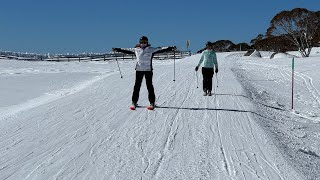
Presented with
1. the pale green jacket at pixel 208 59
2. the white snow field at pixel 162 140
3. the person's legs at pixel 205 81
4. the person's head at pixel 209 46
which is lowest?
the white snow field at pixel 162 140

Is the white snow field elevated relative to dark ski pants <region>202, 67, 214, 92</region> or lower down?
lower down

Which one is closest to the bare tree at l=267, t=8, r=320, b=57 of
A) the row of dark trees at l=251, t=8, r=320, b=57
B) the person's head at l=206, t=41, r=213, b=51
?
the row of dark trees at l=251, t=8, r=320, b=57

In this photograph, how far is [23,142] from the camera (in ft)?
26.3

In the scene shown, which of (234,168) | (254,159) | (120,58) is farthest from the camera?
(120,58)

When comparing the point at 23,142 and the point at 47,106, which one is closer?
the point at 23,142

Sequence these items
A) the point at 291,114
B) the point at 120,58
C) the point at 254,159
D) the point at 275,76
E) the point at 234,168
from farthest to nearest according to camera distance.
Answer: the point at 120,58
the point at 275,76
the point at 291,114
the point at 254,159
the point at 234,168

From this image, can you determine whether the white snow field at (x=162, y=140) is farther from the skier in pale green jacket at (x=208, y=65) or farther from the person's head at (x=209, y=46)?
the person's head at (x=209, y=46)

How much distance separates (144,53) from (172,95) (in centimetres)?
393

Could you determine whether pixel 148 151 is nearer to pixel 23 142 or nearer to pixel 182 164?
pixel 182 164

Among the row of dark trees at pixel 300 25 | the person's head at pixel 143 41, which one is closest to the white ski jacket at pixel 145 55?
the person's head at pixel 143 41

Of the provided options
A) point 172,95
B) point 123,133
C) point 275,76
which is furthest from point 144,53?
point 275,76

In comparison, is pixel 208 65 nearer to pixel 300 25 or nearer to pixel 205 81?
pixel 205 81

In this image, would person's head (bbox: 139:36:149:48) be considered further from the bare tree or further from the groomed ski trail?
the bare tree

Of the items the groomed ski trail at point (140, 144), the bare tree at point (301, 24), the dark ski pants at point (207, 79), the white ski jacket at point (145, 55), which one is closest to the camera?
the groomed ski trail at point (140, 144)
